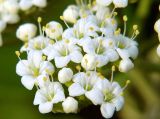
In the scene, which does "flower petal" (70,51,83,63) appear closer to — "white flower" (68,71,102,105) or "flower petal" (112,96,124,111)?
"white flower" (68,71,102,105)

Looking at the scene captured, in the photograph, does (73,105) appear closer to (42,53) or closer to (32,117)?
(42,53)

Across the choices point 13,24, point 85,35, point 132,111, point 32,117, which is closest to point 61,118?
point 32,117

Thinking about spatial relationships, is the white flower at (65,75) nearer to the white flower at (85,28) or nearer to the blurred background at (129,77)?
the white flower at (85,28)

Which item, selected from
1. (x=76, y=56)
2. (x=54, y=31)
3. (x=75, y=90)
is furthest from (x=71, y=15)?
(x=75, y=90)

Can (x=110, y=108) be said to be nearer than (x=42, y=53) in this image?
Yes

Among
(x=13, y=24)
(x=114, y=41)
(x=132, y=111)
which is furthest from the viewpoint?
(x=132, y=111)

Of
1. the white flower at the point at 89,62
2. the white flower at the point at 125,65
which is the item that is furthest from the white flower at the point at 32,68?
the white flower at the point at 125,65

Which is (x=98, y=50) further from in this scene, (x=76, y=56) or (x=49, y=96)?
(x=49, y=96)
